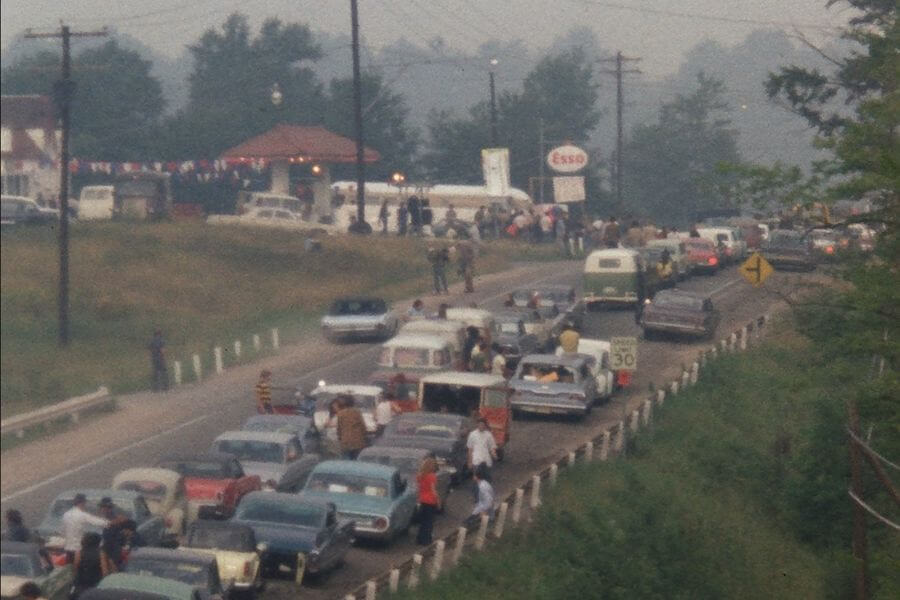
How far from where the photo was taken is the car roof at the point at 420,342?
37875mm

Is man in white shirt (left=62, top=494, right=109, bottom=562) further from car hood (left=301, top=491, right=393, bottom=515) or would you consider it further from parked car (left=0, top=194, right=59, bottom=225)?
parked car (left=0, top=194, right=59, bottom=225)

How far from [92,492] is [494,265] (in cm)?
4179

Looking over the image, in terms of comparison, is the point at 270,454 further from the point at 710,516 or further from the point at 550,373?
the point at 550,373

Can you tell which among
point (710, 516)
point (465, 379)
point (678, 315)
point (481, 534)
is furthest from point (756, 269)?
point (481, 534)

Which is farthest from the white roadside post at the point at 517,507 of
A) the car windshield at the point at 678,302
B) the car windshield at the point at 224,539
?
the car windshield at the point at 678,302

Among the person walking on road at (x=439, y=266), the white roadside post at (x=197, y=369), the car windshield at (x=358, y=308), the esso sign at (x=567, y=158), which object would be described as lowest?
the white roadside post at (x=197, y=369)

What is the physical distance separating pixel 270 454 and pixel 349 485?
311 cm

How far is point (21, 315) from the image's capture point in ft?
188

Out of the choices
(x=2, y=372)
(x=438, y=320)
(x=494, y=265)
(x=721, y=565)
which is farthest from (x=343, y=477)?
(x=494, y=265)

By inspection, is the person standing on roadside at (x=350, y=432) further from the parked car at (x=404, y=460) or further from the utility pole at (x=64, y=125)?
the utility pole at (x=64, y=125)

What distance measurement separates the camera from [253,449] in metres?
29.8

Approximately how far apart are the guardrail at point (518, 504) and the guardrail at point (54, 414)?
532 inches

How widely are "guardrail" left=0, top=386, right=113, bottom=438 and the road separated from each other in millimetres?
1020

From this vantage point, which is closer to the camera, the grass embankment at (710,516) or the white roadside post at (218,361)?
the grass embankment at (710,516)
